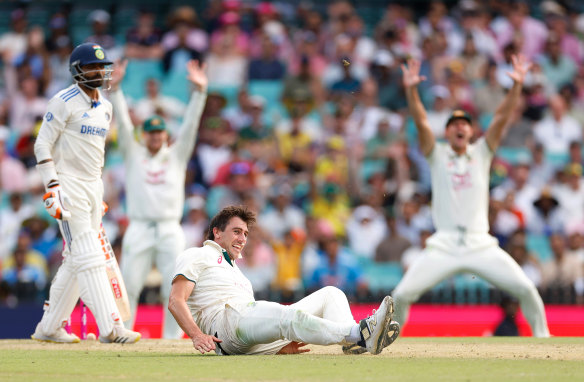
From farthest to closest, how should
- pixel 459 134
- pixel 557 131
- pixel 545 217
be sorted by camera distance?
pixel 557 131
pixel 545 217
pixel 459 134

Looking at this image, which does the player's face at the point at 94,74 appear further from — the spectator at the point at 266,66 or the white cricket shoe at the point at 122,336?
the spectator at the point at 266,66

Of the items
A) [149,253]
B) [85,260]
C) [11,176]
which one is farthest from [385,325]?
[11,176]

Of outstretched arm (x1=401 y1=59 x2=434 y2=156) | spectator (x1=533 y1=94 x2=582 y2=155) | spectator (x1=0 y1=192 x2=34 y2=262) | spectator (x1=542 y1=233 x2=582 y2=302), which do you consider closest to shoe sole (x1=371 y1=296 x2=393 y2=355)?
outstretched arm (x1=401 y1=59 x2=434 y2=156)

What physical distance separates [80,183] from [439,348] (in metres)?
3.35

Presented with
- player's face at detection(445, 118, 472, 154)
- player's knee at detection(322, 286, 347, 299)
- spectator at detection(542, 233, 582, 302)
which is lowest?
player's knee at detection(322, 286, 347, 299)

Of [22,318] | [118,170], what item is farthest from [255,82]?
[22,318]

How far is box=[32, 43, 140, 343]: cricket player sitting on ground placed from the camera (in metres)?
8.91

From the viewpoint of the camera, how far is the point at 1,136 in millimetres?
16625

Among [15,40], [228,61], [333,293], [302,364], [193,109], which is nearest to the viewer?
[302,364]

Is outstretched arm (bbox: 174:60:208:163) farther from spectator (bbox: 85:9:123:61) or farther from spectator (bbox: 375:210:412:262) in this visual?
spectator (bbox: 85:9:123:61)

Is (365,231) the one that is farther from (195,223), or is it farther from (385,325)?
(385,325)

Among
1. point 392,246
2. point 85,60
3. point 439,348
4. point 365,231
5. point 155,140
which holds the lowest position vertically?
point 439,348

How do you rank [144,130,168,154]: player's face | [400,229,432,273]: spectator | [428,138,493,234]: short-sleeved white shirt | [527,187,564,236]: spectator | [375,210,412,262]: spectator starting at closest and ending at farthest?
[428,138,493,234]: short-sleeved white shirt → [144,130,168,154]: player's face → [400,229,432,273]: spectator → [375,210,412,262]: spectator → [527,187,564,236]: spectator

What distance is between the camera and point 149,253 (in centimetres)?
1130
